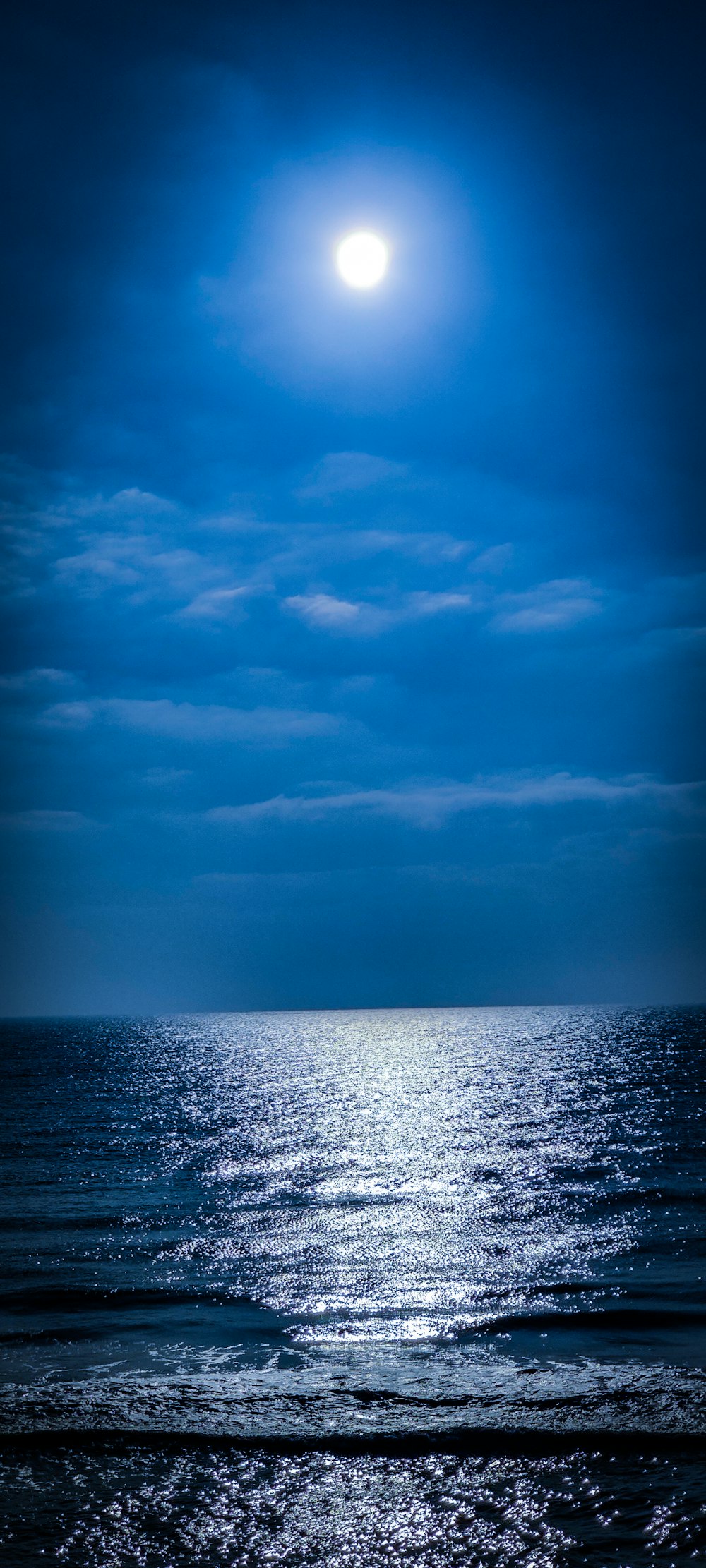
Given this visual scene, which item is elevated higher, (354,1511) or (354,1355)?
(354,1511)

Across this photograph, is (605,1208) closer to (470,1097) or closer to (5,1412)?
(5,1412)

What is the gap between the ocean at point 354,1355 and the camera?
10234 mm

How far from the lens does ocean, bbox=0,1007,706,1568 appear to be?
10234 millimetres

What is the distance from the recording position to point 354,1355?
17328mm

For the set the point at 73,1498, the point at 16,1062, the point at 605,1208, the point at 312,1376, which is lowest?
the point at 16,1062

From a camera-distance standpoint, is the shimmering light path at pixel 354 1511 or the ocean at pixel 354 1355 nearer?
the shimmering light path at pixel 354 1511

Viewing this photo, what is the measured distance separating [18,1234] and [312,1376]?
16448 mm

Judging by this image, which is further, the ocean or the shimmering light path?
the ocean

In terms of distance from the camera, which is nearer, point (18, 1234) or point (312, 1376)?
point (312, 1376)

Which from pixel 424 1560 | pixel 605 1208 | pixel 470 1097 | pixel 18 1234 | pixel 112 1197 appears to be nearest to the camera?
pixel 424 1560

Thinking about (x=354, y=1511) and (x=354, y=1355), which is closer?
(x=354, y=1511)

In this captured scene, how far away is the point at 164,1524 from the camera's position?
10234 millimetres

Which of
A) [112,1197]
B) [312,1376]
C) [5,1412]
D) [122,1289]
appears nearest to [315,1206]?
[112,1197]

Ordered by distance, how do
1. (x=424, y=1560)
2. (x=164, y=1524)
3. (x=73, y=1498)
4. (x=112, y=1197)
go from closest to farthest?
(x=424, y=1560) < (x=164, y=1524) < (x=73, y=1498) < (x=112, y=1197)
